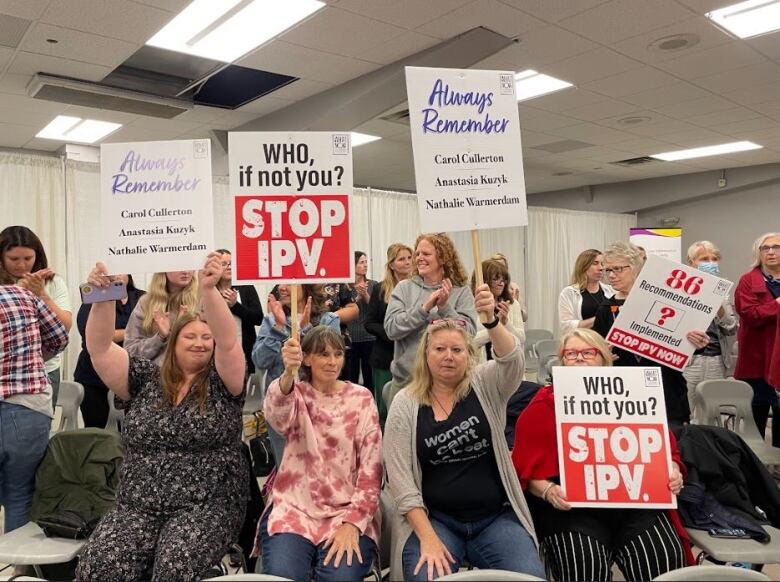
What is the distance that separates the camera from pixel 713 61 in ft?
16.5

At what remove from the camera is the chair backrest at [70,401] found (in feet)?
11.3

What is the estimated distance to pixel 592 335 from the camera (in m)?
2.45

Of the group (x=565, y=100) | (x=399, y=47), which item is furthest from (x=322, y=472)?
(x=565, y=100)

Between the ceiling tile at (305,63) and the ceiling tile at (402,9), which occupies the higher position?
the ceiling tile at (305,63)

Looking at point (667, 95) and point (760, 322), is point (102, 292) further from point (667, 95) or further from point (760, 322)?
point (667, 95)

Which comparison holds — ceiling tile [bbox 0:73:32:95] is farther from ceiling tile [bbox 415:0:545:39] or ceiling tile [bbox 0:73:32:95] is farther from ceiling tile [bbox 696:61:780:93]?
ceiling tile [bbox 696:61:780:93]

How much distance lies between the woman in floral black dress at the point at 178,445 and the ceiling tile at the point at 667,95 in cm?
504

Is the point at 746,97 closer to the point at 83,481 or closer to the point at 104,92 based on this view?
the point at 104,92

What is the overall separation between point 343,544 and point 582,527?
0.83 m

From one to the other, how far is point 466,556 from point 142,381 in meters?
1.34

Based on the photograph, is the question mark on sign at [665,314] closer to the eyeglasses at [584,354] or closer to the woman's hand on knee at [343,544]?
the eyeglasses at [584,354]

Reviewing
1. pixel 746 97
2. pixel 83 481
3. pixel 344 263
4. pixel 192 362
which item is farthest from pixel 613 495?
pixel 746 97

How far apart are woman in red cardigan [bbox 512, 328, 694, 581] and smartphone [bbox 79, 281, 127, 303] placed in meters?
1.56

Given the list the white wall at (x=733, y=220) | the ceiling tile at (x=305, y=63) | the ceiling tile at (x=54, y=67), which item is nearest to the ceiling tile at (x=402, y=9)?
the ceiling tile at (x=305, y=63)
